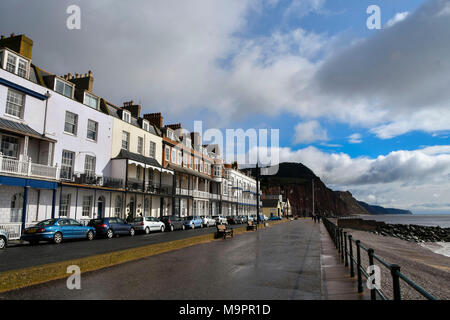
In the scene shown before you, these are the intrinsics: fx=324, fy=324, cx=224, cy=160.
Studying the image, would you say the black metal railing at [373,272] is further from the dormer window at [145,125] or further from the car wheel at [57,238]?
the dormer window at [145,125]

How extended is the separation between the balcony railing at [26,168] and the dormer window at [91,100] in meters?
7.82

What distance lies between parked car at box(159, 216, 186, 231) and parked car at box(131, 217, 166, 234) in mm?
1676

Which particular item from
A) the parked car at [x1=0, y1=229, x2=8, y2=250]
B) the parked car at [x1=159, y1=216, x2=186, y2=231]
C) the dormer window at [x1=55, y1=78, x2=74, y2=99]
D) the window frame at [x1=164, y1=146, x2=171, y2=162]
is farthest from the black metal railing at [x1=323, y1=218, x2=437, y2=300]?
the window frame at [x1=164, y1=146, x2=171, y2=162]

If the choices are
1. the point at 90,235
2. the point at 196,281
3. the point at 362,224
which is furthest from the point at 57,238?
the point at 362,224

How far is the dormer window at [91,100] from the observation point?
27.2 metres

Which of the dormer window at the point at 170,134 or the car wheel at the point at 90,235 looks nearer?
the car wheel at the point at 90,235

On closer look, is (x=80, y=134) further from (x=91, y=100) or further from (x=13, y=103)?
(x=13, y=103)

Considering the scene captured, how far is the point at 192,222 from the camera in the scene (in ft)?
113

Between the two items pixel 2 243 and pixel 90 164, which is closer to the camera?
pixel 2 243

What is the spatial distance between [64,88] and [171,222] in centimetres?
1448

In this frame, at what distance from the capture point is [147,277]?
26.9ft

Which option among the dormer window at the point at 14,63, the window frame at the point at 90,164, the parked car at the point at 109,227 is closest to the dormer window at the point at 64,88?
the dormer window at the point at 14,63
